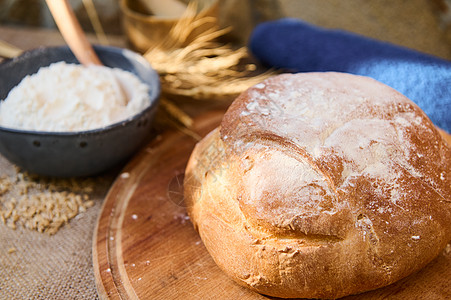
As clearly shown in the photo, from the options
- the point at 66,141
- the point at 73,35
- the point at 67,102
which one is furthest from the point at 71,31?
the point at 66,141

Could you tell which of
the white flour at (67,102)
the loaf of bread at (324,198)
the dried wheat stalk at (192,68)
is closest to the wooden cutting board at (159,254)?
the loaf of bread at (324,198)

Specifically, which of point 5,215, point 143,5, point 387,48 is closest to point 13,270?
point 5,215

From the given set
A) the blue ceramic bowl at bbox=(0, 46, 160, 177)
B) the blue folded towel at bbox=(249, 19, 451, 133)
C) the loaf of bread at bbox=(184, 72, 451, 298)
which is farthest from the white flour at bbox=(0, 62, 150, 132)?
the blue folded towel at bbox=(249, 19, 451, 133)

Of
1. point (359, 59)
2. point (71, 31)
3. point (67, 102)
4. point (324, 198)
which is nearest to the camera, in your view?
point (324, 198)

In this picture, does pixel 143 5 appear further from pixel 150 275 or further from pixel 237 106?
pixel 150 275

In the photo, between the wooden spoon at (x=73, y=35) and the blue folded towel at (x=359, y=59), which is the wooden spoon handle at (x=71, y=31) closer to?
the wooden spoon at (x=73, y=35)

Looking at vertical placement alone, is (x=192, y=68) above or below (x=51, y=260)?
above

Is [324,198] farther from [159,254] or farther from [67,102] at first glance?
[67,102]
